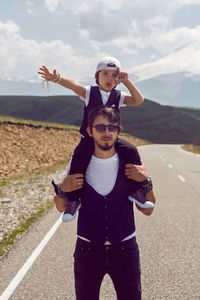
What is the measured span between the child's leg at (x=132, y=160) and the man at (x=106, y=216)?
40 millimetres

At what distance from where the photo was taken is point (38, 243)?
6055 millimetres

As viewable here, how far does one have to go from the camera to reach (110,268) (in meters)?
2.73

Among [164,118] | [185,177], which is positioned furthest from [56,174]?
[164,118]

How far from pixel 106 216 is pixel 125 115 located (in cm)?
15201

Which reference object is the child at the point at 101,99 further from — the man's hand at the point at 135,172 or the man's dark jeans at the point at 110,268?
the man's dark jeans at the point at 110,268

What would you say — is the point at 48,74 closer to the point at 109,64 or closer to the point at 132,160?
the point at 109,64

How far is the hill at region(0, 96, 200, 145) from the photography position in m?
120

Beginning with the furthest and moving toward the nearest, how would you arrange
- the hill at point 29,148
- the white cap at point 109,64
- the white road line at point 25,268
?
A: the hill at point 29,148 → the white road line at point 25,268 → the white cap at point 109,64

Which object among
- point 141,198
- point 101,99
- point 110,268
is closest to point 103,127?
point 141,198

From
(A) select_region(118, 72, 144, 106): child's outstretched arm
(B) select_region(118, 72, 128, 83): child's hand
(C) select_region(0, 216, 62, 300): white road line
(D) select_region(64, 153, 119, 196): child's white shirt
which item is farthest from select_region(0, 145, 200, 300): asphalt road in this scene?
(B) select_region(118, 72, 128, 83): child's hand

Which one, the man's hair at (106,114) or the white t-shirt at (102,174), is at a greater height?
the man's hair at (106,114)

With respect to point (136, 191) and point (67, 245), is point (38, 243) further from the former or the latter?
point (136, 191)

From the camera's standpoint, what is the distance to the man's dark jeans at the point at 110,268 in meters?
2.72

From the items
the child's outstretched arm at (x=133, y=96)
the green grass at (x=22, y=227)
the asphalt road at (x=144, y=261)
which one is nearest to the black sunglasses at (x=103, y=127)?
the child's outstretched arm at (x=133, y=96)
